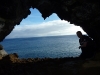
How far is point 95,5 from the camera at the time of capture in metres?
20.0

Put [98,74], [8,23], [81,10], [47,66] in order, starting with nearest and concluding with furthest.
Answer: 1. [98,74]
2. [47,66]
3. [81,10]
4. [8,23]

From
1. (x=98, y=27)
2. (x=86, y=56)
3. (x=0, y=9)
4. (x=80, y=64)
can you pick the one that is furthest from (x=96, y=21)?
(x=0, y=9)

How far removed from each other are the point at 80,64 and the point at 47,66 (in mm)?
3074

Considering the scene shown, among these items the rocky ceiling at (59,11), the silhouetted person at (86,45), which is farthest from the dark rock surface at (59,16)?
the silhouetted person at (86,45)

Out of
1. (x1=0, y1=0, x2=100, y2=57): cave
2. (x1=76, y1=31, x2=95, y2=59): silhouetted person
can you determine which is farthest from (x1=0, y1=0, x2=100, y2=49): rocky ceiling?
(x1=76, y1=31, x2=95, y2=59): silhouetted person

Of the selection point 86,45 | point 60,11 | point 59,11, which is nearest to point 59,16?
point 59,11

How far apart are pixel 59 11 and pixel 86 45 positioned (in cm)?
632

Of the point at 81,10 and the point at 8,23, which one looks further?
the point at 8,23

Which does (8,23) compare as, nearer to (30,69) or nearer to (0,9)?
(0,9)

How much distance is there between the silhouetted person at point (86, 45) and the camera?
19.1 m

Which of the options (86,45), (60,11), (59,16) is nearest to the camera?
(86,45)

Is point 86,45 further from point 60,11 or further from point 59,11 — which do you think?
point 59,11

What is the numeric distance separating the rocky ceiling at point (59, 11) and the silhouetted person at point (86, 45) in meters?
2.07

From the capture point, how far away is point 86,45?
62.7 feet
